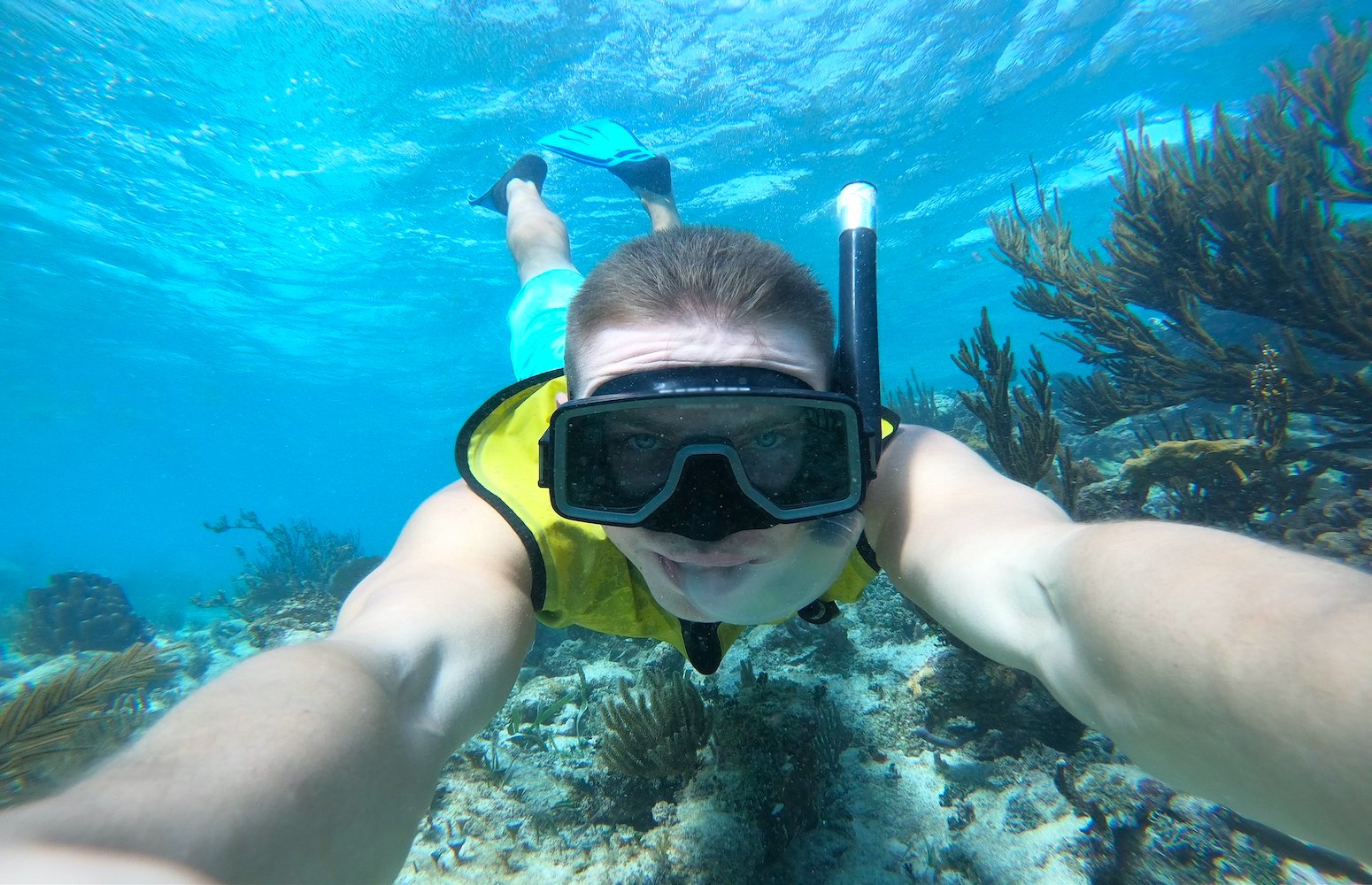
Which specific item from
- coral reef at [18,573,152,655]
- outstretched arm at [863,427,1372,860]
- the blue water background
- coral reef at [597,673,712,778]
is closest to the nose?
outstretched arm at [863,427,1372,860]

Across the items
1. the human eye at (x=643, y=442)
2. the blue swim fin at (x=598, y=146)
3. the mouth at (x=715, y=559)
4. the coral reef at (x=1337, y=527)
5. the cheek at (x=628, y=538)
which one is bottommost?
the coral reef at (x=1337, y=527)

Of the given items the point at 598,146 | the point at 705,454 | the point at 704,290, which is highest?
the point at 598,146

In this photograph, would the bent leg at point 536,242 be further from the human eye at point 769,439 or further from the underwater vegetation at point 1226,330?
the human eye at point 769,439

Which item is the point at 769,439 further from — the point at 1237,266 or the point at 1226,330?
the point at 1226,330

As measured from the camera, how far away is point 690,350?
201 centimetres

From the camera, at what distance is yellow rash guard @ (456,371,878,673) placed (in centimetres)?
238

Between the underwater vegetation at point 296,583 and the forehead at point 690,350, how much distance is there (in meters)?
9.20

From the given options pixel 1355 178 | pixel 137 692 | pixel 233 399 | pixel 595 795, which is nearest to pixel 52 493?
pixel 233 399

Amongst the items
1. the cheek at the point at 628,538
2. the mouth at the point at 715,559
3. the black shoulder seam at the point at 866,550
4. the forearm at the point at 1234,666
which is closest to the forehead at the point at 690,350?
the cheek at the point at 628,538

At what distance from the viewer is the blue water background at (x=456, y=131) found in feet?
39.6

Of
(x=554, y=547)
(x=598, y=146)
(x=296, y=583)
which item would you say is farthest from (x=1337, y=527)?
(x=296, y=583)

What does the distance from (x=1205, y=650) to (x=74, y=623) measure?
18177mm

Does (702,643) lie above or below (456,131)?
below

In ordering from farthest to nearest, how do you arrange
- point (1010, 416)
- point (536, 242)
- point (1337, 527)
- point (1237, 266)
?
point (536, 242) → point (1237, 266) → point (1010, 416) → point (1337, 527)
